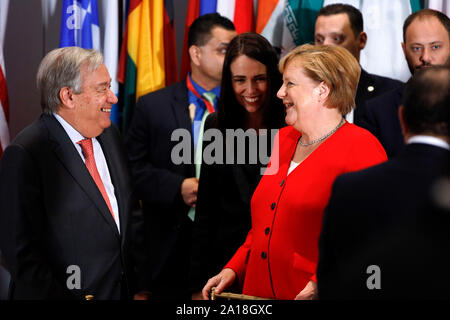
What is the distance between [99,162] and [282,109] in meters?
0.94

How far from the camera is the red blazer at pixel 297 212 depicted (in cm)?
222

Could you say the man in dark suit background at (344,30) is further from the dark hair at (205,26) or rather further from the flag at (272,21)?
the dark hair at (205,26)

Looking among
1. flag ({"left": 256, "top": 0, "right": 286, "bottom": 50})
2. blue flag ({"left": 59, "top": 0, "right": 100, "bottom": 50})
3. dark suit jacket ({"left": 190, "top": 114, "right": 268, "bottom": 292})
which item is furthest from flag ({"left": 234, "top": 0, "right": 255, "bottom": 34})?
dark suit jacket ({"left": 190, "top": 114, "right": 268, "bottom": 292})

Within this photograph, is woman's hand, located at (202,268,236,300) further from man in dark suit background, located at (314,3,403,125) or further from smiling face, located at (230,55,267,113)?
man in dark suit background, located at (314,3,403,125)

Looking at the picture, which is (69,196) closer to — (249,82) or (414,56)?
(249,82)

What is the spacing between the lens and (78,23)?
4.03 metres

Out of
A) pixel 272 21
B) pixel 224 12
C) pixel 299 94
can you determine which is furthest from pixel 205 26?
pixel 299 94

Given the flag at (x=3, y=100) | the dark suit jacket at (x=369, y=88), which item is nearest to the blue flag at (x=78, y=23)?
the flag at (x=3, y=100)

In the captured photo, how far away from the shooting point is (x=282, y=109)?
123 inches

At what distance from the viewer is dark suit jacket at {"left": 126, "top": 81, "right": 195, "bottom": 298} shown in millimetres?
Answer: 3721

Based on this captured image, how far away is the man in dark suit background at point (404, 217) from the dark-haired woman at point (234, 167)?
119cm

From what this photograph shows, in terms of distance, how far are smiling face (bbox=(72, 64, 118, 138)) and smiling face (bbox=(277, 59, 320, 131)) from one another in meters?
0.78

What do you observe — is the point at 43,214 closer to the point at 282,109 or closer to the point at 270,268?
the point at 270,268
